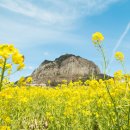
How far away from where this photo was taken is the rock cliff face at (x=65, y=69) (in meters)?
26.9

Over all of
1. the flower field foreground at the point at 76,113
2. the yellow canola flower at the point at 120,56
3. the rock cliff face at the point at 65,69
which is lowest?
the flower field foreground at the point at 76,113

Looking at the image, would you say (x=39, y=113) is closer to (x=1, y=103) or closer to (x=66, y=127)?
(x=1, y=103)

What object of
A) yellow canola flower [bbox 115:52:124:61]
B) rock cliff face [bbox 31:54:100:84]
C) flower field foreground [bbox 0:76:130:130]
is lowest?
flower field foreground [bbox 0:76:130:130]

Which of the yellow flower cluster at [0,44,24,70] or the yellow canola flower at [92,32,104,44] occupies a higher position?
the yellow canola flower at [92,32,104,44]

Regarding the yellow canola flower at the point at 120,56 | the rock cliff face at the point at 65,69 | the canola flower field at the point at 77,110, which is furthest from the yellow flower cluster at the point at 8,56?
the rock cliff face at the point at 65,69

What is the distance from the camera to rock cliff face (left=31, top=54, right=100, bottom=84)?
88.2 feet

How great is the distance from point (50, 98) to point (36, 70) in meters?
20.0

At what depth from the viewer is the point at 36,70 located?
2966 centimetres

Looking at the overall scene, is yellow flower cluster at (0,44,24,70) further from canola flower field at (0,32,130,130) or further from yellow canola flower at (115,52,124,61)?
yellow canola flower at (115,52,124,61)

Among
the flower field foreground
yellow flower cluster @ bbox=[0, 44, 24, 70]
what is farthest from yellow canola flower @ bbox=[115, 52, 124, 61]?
yellow flower cluster @ bbox=[0, 44, 24, 70]

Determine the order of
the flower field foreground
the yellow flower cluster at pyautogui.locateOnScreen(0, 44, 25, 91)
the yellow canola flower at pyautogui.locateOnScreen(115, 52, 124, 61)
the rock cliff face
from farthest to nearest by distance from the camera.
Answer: the rock cliff face, the flower field foreground, the yellow canola flower at pyautogui.locateOnScreen(115, 52, 124, 61), the yellow flower cluster at pyautogui.locateOnScreen(0, 44, 25, 91)

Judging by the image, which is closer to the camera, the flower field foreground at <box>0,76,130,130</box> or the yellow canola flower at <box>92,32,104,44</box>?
the yellow canola flower at <box>92,32,104,44</box>

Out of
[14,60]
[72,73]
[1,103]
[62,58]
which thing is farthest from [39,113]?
[62,58]

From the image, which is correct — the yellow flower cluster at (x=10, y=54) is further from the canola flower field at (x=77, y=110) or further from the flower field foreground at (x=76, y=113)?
the flower field foreground at (x=76, y=113)
